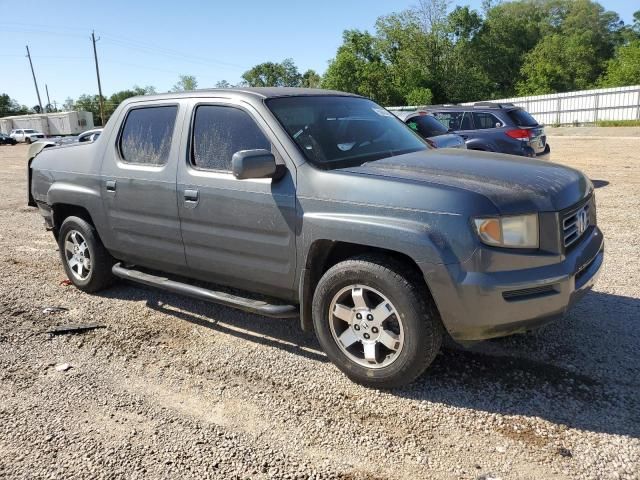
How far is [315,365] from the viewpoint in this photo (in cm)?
389

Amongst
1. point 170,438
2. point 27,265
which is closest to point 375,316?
point 170,438

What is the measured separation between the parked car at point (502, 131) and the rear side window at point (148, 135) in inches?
290

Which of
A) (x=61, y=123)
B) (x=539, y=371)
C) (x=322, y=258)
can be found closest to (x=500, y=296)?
(x=539, y=371)

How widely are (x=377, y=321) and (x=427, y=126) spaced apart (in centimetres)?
852

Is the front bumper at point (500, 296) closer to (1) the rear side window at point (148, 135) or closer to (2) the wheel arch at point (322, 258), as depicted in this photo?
(2) the wheel arch at point (322, 258)

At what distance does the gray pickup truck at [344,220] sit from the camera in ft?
10.1

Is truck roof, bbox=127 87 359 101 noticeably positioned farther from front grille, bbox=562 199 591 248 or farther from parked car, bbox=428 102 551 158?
parked car, bbox=428 102 551 158

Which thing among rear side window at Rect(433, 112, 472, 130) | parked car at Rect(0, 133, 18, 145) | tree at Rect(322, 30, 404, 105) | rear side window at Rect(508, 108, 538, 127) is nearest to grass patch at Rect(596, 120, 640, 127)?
rear side window at Rect(433, 112, 472, 130)

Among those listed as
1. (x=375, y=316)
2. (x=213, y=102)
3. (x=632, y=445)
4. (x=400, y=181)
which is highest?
(x=213, y=102)

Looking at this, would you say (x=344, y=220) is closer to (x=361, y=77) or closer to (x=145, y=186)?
(x=145, y=186)

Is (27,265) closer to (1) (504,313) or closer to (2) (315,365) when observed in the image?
(2) (315,365)

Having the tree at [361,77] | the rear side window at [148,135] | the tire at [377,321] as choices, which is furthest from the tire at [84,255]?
the tree at [361,77]

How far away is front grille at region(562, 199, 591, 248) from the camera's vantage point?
327cm

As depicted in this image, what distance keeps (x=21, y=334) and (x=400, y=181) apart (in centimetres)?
343
